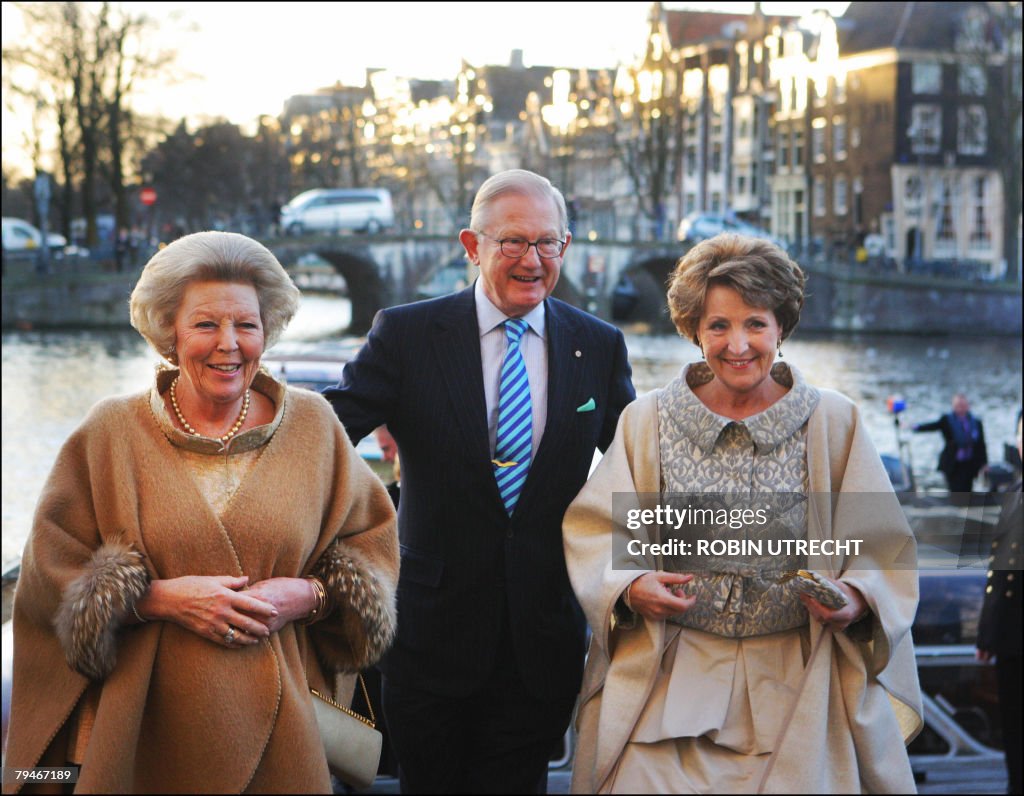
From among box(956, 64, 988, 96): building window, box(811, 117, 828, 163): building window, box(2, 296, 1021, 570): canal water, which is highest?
box(956, 64, 988, 96): building window

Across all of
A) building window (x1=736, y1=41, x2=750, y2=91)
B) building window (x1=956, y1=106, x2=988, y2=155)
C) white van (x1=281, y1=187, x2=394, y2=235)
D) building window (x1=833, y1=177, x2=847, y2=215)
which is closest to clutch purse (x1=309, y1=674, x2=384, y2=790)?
white van (x1=281, y1=187, x2=394, y2=235)

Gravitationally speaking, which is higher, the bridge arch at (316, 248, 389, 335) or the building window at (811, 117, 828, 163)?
the building window at (811, 117, 828, 163)

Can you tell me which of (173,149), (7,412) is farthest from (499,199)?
(173,149)

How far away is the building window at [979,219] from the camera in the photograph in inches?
1480

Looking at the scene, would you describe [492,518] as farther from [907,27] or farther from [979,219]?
[907,27]

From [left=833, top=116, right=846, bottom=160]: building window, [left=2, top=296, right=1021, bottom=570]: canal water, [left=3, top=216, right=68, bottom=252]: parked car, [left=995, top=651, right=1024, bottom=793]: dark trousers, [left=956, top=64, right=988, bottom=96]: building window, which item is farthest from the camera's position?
[left=833, top=116, right=846, bottom=160]: building window

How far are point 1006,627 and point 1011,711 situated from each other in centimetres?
22

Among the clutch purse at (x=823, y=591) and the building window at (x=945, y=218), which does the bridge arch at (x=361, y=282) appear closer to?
the building window at (x=945, y=218)

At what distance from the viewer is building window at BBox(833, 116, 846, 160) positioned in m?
41.2

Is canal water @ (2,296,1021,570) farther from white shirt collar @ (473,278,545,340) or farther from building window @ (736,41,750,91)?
building window @ (736,41,750,91)

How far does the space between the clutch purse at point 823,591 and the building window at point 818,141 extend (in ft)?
137

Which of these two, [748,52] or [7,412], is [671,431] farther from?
[748,52]

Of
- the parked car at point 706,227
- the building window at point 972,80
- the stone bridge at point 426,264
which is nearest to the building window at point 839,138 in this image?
the building window at point 972,80

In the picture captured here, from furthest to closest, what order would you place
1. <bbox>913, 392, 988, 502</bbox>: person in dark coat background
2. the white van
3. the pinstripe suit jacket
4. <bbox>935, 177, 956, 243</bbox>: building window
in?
<bbox>935, 177, 956, 243</bbox>: building window < the white van < <bbox>913, 392, 988, 502</bbox>: person in dark coat background < the pinstripe suit jacket
